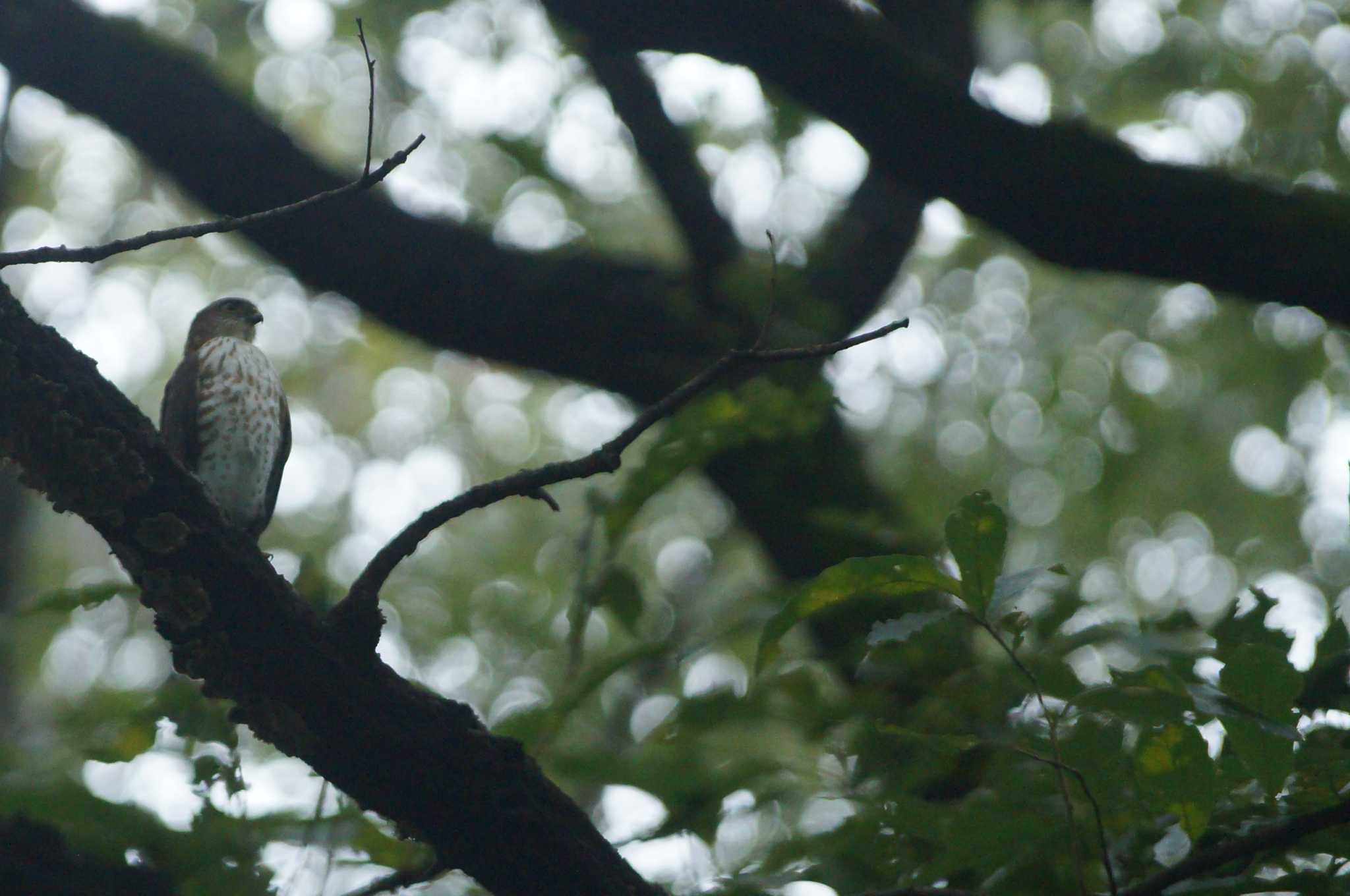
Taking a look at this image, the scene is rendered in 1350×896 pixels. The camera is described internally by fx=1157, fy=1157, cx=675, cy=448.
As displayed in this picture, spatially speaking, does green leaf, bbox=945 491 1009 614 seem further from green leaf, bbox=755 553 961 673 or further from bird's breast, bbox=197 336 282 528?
bird's breast, bbox=197 336 282 528

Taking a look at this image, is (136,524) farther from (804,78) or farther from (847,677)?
(847,677)

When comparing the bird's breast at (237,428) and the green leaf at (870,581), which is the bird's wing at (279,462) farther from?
the green leaf at (870,581)

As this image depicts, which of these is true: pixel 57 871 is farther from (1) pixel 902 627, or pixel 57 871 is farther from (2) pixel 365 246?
(2) pixel 365 246

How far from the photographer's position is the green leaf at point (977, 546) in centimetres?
168

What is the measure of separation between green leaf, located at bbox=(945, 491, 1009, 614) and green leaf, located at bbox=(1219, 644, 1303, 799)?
369mm

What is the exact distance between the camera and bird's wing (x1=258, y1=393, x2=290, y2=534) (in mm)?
4508

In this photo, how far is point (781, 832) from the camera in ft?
12.9

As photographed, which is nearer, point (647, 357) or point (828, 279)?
point (647, 357)

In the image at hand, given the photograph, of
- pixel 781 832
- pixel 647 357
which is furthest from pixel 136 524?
pixel 647 357

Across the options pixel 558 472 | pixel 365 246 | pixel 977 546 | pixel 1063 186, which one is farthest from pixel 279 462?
pixel 977 546

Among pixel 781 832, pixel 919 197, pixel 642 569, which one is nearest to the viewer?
pixel 781 832

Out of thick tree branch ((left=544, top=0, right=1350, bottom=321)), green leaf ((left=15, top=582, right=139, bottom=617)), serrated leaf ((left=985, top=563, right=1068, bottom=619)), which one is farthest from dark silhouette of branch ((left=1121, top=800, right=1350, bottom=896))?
thick tree branch ((left=544, top=0, right=1350, bottom=321))

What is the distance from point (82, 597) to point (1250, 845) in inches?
96.2

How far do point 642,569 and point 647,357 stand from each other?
622 centimetres
